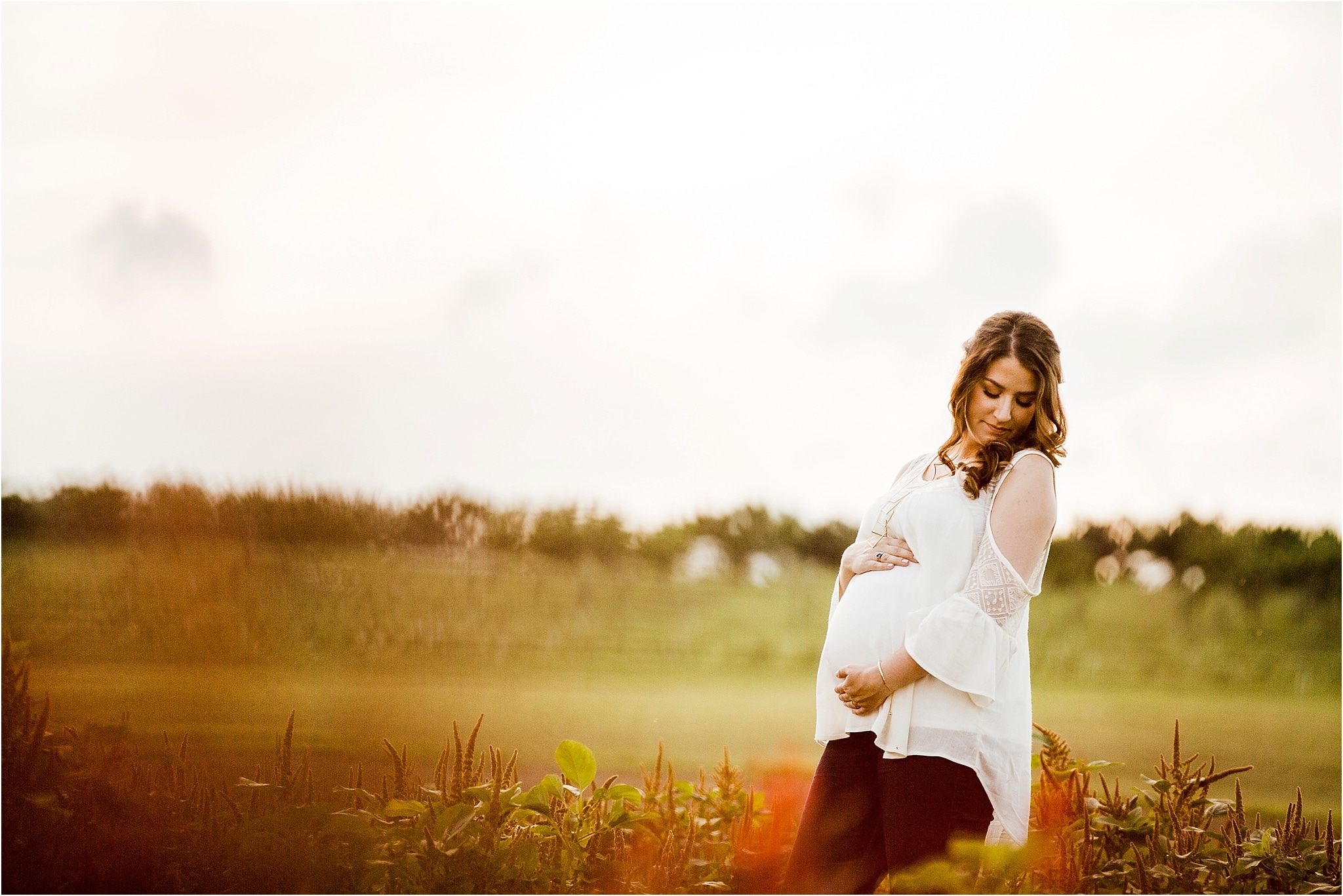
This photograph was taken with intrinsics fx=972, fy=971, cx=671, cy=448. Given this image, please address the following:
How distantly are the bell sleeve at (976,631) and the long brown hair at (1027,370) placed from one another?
0.58ft

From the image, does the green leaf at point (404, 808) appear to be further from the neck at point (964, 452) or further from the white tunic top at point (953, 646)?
the neck at point (964, 452)

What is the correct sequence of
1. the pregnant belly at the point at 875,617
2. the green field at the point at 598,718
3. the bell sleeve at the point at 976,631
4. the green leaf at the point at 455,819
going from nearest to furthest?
the bell sleeve at the point at 976,631 → the pregnant belly at the point at 875,617 → the green leaf at the point at 455,819 → the green field at the point at 598,718

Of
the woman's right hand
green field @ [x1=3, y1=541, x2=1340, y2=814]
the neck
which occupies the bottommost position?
green field @ [x1=3, y1=541, x2=1340, y2=814]

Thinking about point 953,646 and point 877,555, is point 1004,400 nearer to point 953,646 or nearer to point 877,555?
point 877,555

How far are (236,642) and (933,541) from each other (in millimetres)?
1991

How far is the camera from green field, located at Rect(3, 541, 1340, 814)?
2.78 metres

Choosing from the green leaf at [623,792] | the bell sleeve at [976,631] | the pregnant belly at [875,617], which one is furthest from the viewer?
the green leaf at [623,792]

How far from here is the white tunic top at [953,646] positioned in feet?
6.38

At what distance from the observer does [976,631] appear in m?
1.93

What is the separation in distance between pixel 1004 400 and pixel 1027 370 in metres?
0.08

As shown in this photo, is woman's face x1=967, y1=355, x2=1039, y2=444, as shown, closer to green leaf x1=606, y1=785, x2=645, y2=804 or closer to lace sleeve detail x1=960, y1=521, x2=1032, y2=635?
lace sleeve detail x1=960, y1=521, x2=1032, y2=635

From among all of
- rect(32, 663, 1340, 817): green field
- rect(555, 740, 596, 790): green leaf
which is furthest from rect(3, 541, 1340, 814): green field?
rect(555, 740, 596, 790): green leaf

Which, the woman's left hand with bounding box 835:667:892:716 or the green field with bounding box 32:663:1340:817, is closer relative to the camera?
the woman's left hand with bounding box 835:667:892:716

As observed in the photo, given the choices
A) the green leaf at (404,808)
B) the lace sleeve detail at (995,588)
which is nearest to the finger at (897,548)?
the lace sleeve detail at (995,588)
